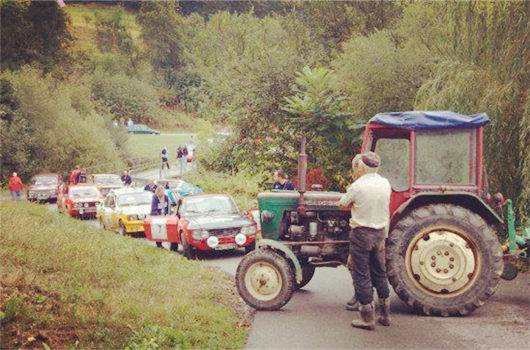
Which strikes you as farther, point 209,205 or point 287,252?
point 209,205

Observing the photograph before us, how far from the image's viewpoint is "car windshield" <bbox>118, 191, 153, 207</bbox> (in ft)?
69.2

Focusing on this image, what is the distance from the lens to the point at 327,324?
805 centimetres

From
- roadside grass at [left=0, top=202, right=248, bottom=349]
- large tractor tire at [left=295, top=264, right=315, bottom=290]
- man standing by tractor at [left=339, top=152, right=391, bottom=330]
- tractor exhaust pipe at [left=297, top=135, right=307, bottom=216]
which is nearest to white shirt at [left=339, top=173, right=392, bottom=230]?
man standing by tractor at [left=339, top=152, right=391, bottom=330]

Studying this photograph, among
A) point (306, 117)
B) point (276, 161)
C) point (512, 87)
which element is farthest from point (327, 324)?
point (276, 161)

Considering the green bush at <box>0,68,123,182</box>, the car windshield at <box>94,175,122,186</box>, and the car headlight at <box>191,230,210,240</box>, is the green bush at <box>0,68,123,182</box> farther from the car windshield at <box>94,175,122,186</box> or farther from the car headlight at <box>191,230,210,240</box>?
the car headlight at <box>191,230,210,240</box>

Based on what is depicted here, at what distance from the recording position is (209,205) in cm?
1569

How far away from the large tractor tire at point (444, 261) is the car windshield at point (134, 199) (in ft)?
45.6

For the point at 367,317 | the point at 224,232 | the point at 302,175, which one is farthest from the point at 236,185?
the point at 367,317

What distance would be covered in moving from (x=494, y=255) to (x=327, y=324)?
2357 mm

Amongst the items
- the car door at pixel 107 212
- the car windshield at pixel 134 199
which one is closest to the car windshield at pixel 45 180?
the car door at pixel 107 212

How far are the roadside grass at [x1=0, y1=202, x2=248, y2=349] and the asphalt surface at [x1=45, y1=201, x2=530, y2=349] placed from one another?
1.67ft

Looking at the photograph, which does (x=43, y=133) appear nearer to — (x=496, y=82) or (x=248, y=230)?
(x=248, y=230)

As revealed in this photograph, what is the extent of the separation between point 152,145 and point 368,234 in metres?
66.0

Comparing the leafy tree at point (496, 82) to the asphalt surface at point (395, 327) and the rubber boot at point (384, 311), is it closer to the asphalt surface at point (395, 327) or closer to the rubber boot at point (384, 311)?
the asphalt surface at point (395, 327)
